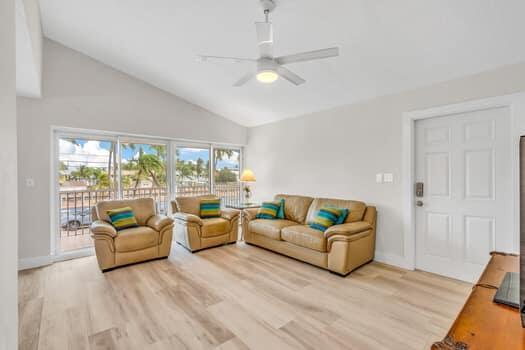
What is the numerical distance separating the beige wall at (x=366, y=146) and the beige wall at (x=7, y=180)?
12.1ft

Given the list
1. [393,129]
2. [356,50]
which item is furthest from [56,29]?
[393,129]

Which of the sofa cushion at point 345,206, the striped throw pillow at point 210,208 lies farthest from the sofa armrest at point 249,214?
the sofa cushion at point 345,206

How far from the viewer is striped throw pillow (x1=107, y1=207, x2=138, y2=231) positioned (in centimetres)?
354

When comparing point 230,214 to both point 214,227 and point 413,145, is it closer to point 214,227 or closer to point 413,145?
point 214,227

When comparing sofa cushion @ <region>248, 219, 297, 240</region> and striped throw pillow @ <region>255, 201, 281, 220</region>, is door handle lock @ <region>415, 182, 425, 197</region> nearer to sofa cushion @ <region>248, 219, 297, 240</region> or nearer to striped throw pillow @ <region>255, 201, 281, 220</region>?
sofa cushion @ <region>248, 219, 297, 240</region>

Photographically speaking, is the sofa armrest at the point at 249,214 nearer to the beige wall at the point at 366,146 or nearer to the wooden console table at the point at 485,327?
the beige wall at the point at 366,146

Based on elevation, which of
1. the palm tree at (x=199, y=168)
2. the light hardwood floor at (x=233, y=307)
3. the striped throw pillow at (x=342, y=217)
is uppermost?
the palm tree at (x=199, y=168)

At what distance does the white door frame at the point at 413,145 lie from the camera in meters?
2.47

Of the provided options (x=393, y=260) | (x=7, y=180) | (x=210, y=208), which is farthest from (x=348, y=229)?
(x=7, y=180)

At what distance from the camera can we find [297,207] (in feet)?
13.9

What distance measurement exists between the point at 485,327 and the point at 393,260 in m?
2.69

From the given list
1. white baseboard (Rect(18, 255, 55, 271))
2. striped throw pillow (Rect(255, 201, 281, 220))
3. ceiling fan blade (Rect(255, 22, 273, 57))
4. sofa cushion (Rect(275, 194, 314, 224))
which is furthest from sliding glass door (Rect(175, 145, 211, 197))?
ceiling fan blade (Rect(255, 22, 273, 57))

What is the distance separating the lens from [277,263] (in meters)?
3.46

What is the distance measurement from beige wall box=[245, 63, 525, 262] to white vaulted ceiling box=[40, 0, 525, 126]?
17 centimetres
